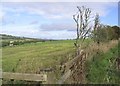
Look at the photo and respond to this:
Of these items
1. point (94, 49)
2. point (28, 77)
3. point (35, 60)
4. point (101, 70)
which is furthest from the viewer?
point (35, 60)

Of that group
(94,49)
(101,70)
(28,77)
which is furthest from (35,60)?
(28,77)

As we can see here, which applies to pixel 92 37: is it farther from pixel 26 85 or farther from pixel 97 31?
pixel 26 85

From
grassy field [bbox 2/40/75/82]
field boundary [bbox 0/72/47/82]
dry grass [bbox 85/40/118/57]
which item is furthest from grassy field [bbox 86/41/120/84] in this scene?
field boundary [bbox 0/72/47/82]

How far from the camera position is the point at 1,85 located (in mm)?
9742

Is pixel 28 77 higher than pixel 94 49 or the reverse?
higher

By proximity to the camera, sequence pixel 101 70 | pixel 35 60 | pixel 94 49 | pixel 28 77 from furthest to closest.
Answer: pixel 35 60
pixel 94 49
pixel 101 70
pixel 28 77

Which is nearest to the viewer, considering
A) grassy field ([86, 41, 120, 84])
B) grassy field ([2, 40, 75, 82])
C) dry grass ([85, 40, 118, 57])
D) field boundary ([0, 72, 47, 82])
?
field boundary ([0, 72, 47, 82])

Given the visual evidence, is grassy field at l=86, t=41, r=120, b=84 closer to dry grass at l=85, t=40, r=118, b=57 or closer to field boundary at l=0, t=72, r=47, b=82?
dry grass at l=85, t=40, r=118, b=57

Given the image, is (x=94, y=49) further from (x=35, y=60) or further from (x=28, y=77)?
(x=28, y=77)

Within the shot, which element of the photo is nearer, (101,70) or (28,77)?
(28,77)

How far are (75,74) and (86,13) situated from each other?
19154 millimetres

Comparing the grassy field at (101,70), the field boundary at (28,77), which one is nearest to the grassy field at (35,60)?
the grassy field at (101,70)

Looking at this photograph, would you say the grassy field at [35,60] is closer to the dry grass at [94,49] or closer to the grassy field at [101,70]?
the dry grass at [94,49]

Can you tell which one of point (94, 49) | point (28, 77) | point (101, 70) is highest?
point (28, 77)
